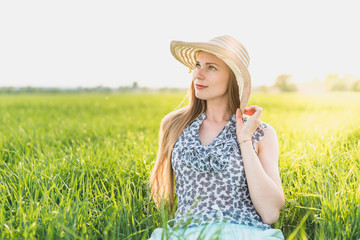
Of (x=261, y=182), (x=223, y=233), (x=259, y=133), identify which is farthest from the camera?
(x=259, y=133)

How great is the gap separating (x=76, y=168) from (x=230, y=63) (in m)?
1.78

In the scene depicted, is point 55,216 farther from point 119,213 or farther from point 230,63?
point 230,63

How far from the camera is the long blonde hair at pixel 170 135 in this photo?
2.70 m

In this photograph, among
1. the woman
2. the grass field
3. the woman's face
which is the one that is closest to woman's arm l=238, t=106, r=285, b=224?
the woman

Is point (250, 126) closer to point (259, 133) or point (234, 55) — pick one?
point (259, 133)

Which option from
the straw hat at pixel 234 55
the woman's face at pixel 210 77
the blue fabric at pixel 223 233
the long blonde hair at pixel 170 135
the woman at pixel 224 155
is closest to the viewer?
the blue fabric at pixel 223 233

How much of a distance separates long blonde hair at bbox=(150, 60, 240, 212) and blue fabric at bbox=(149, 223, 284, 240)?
62cm

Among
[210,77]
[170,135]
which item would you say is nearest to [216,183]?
[170,135]

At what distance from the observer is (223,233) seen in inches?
83.2

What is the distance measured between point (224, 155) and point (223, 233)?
51 centimetres

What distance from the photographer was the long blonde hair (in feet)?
8.86

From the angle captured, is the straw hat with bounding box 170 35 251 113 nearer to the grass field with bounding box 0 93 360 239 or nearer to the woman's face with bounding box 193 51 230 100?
the woman's face with bounding box 193 51 230 100

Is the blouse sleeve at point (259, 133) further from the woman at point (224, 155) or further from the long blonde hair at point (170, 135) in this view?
the long blonde hair at point (170, 135)

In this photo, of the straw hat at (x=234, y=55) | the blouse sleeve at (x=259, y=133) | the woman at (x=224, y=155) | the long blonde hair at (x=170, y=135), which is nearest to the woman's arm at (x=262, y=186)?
the woman at (x=224, y=155)
